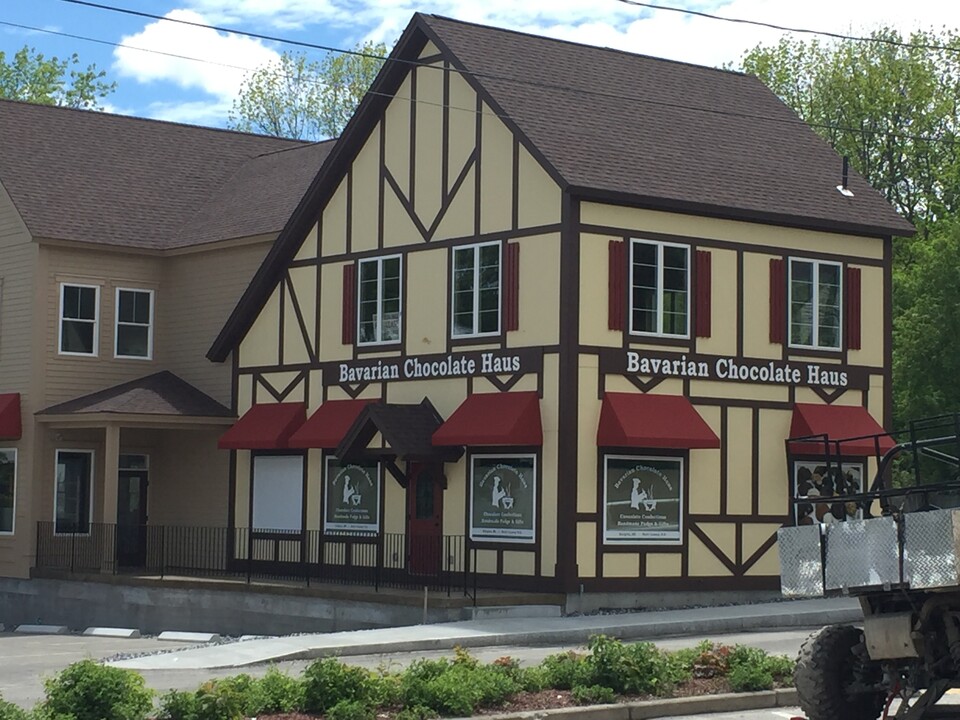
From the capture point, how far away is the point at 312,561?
3253 cm

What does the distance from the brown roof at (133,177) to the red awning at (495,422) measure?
8.70 meters

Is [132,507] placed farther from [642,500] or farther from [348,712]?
[348,712]

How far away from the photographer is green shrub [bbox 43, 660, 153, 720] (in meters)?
13.5

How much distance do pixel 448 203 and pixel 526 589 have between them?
711cm

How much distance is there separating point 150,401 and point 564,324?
11295 millimetres

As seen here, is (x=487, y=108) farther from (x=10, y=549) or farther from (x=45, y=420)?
(x=10, y=549)

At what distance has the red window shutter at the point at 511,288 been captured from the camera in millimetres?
28578

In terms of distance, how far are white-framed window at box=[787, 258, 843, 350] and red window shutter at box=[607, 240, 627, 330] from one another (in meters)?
3.87

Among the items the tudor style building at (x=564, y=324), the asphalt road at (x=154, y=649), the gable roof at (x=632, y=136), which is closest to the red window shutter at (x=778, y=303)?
the tudor style building at (x=564, y=324)

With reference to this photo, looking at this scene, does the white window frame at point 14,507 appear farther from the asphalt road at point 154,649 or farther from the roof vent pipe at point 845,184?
the roof vent pipe at point 845,184

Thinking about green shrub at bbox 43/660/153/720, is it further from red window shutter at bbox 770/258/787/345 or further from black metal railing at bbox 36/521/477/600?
red window shutter at bbox 770/258/787/345

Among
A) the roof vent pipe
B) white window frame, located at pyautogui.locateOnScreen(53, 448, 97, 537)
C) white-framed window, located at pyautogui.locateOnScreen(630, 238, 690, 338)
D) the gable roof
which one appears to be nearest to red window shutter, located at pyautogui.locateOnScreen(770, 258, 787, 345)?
the gable roof

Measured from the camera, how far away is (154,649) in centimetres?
2627

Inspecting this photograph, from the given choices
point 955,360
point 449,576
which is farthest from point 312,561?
point 955,360
